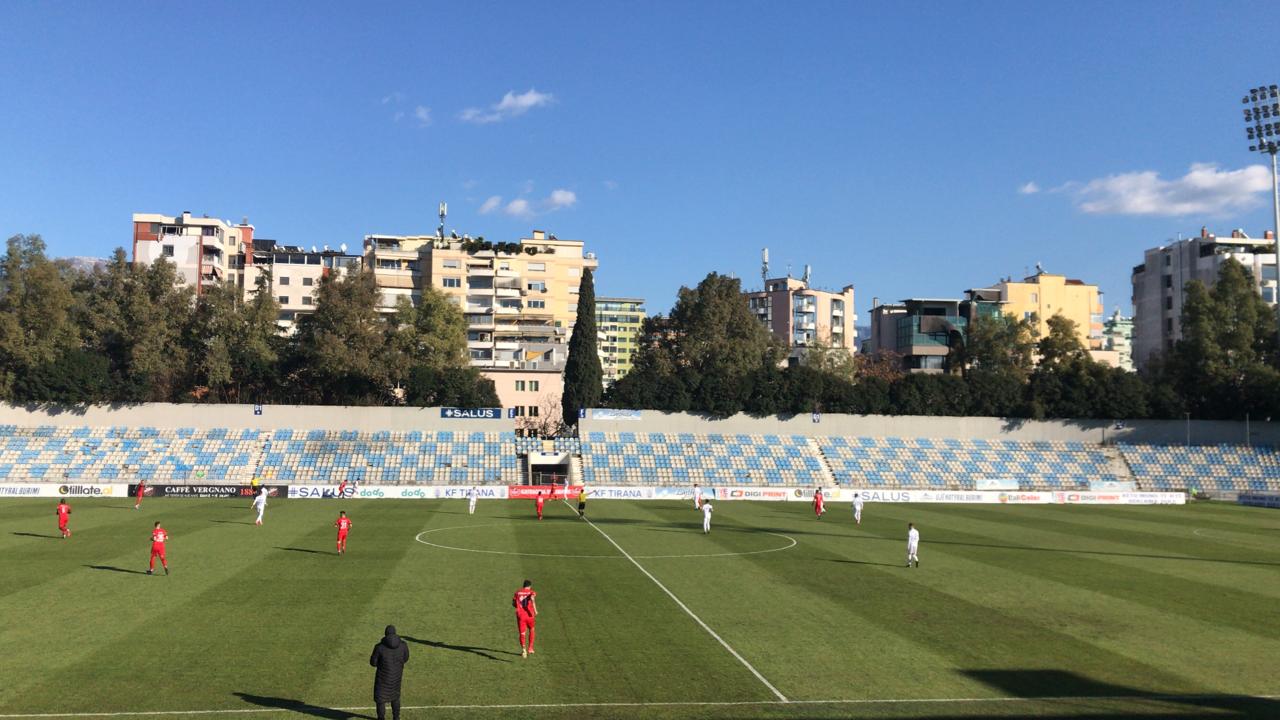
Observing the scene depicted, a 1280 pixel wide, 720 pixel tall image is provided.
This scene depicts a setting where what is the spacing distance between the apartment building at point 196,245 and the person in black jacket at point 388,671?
109 metres

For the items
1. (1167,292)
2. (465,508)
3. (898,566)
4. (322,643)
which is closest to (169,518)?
(465,508)

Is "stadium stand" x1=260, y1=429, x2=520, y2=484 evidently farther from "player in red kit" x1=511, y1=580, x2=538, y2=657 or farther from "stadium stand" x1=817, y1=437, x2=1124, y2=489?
"player in red kit" x1=511, y1=580, x2=538, y2=657

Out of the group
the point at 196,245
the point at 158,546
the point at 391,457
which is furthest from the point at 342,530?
the point at 196,245

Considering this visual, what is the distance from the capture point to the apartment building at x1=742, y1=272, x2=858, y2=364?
154000 mm

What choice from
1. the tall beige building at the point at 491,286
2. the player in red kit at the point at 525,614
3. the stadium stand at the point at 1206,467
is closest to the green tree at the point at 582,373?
the tall beige building at the point at 491,286

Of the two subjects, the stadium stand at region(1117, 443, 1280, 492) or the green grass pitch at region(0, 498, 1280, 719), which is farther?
the stadium stand at region(1117, 443, 1280, 492)

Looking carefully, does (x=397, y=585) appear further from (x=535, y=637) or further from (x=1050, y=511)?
(x=1050, y=511)

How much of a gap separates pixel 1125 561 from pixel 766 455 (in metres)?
44.8

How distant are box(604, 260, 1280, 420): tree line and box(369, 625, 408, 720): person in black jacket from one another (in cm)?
6873

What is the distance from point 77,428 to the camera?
75.1m

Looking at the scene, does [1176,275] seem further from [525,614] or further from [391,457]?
[525,614]

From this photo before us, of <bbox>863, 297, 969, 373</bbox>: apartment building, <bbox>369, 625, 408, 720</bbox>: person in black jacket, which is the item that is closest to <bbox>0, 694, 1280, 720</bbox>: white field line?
<bbox>369, 625, 408, 720</bbox>: person in black jacket

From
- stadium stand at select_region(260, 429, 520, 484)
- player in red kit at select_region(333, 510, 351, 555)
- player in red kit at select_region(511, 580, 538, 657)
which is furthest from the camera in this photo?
stadium stand at select_region(260, 429, 520, 484)

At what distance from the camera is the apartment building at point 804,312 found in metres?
154
